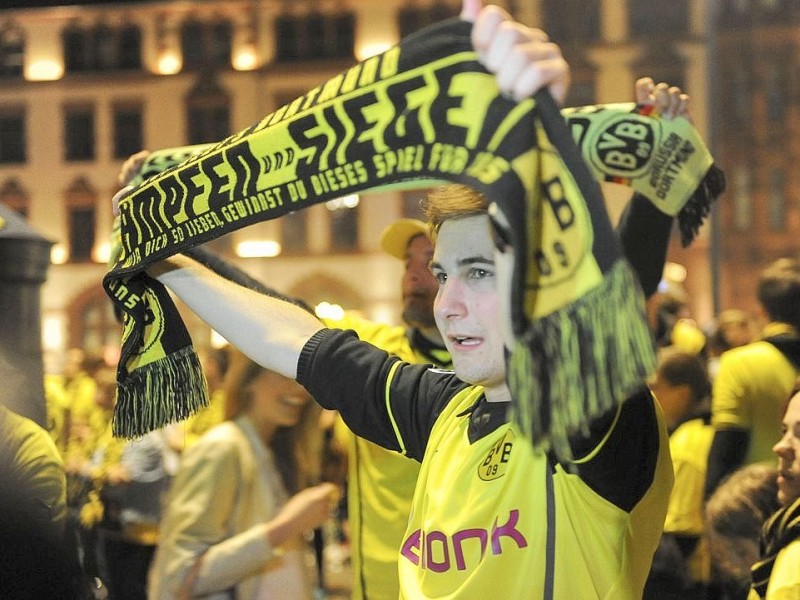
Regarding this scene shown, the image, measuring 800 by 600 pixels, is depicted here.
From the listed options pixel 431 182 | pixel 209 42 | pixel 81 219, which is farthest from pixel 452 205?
pixel 81 219

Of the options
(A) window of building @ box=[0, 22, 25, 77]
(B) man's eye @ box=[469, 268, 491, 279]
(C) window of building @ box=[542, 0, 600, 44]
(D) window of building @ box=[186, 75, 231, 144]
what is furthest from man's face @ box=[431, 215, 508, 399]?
(D) window of building @ box=[186, 75, 231, 144]

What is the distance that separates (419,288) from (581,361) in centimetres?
224

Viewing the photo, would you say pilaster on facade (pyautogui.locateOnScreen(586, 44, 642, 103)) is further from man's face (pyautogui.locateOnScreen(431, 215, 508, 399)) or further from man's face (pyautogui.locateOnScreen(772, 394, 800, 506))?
man's face (pyautogui.locateOnScreen(431, 215, 508, 399))

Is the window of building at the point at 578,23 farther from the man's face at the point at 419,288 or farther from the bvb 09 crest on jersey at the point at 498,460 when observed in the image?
the bvb 09 crest on jersey at the point at 498,460

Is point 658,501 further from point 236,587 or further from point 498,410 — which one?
point 236,587

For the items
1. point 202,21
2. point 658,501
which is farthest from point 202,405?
point 202,21

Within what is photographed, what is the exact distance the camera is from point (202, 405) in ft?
7.39

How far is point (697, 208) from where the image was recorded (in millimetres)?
2555

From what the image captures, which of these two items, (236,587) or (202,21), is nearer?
(236,587)

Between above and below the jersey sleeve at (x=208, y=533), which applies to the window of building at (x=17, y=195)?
above

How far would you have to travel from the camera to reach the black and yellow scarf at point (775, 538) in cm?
222

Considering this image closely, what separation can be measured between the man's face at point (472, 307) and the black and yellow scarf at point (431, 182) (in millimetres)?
119

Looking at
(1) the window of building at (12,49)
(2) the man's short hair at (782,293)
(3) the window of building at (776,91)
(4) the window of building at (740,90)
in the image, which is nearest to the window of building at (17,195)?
(1) the window of building at (12,49)

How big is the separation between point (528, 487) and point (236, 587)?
175cm
